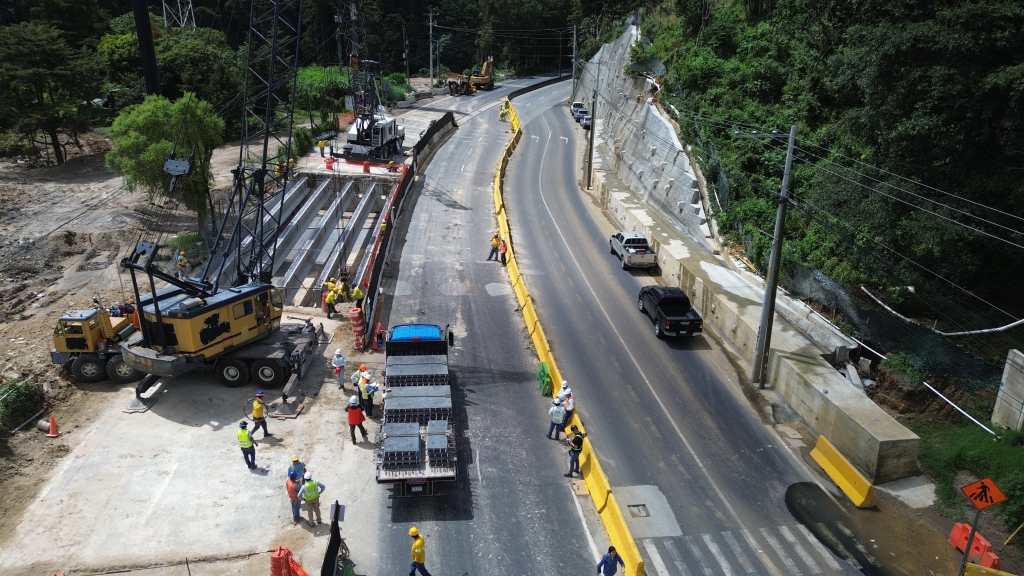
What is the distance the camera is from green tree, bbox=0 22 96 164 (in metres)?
51.2

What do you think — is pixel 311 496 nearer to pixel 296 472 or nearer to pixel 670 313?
pixel 296 472

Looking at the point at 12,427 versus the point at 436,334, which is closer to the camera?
the point at 12,427

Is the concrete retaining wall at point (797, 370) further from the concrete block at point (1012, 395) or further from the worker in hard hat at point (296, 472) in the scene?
the worker in hard hat at point (296, 472)

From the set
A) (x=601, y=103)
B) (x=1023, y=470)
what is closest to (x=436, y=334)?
(x=1023, y=470)

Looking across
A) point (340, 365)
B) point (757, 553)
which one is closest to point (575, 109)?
point (340, 365)

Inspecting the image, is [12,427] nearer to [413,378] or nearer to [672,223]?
[413,378]

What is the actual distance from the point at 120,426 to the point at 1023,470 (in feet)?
90.3

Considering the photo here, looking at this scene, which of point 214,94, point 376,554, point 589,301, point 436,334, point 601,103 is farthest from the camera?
point 601,103

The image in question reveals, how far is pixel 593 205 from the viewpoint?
49500mm

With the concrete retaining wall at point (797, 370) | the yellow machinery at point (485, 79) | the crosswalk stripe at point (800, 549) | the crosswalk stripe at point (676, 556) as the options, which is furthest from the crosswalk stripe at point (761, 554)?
the yellow machinery at point (485, 79)

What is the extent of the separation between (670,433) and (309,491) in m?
12.1

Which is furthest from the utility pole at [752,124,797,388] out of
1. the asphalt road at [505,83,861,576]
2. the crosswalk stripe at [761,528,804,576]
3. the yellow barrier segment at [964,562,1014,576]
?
the yellow barrier segment at [964,562,1014,576]

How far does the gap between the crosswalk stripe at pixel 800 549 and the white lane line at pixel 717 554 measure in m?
2.08

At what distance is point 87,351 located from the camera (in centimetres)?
2445
